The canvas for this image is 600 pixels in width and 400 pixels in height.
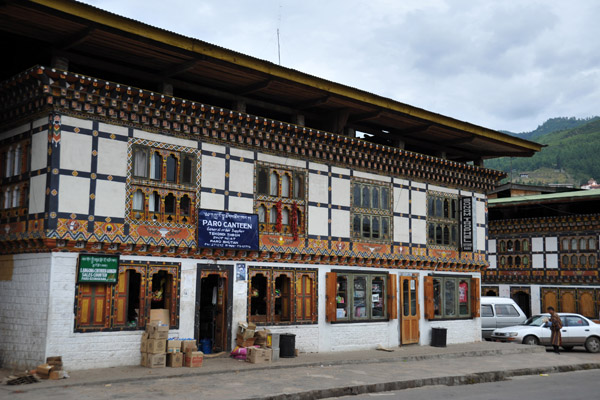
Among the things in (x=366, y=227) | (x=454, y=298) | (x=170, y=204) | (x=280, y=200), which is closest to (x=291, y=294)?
(x=280, y=200)

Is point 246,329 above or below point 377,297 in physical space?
below

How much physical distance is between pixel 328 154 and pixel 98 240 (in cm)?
906

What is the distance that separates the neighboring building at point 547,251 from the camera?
40.2m

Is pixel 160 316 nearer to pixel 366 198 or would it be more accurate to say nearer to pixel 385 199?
pixel 366 198

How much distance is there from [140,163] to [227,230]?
3.42 metres

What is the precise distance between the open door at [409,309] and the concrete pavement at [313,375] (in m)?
0.88

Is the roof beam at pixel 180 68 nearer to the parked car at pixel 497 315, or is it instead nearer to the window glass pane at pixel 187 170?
the window glass pane at pixel 187 170

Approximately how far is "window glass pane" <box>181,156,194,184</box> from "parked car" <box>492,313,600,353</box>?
16.0 meters

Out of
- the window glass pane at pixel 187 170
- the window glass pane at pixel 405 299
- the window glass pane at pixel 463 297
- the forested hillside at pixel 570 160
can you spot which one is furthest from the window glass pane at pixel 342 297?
the forested hillside at pixel 570 160

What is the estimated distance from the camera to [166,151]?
62.2 ft

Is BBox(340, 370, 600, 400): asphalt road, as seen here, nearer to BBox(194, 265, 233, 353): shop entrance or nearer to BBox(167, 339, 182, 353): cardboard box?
BBox(167, 339, 182, 353): cardboard box

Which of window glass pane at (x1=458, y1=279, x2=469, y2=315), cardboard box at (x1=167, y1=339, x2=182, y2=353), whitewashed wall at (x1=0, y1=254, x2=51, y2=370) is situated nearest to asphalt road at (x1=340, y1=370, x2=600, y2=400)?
cardboard box at (x1=167, y1=339, x2=182, y2=353)

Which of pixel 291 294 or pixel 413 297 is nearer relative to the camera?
pixel 291 294

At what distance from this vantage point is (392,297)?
976 inches
